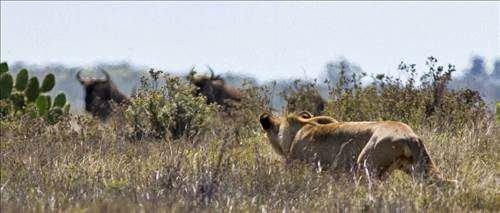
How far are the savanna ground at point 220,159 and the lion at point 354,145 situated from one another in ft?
0.71

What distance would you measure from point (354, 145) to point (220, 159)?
8.71 ft

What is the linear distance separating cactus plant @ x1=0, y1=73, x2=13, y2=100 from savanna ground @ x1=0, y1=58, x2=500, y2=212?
308cm

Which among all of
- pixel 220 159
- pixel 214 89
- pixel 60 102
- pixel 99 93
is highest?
pixel 220 159

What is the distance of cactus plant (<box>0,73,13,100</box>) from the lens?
22516 mm

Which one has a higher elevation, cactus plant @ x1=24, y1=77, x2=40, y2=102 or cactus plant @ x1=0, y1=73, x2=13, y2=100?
cactus plant @ x1=0, y1=73, x2=13, y2=100

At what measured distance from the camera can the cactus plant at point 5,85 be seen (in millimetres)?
22516

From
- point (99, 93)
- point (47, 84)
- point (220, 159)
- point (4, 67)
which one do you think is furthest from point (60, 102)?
point (220, 159)

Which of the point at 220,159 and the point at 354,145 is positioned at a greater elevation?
the point at 220,159

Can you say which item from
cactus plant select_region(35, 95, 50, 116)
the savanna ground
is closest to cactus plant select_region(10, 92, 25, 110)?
cactus plant select_region(35, 95, 50, 116)

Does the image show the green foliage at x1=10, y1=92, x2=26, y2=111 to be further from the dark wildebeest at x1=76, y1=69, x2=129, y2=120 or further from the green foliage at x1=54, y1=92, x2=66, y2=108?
the dark wildebeest at x1=76, y1=69, x2=129, y2=120

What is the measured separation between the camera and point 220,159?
1112 cm

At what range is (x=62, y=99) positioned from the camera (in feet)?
75.7

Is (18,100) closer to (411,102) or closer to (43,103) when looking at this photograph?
(43,103)

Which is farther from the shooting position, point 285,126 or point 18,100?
point 18,100
